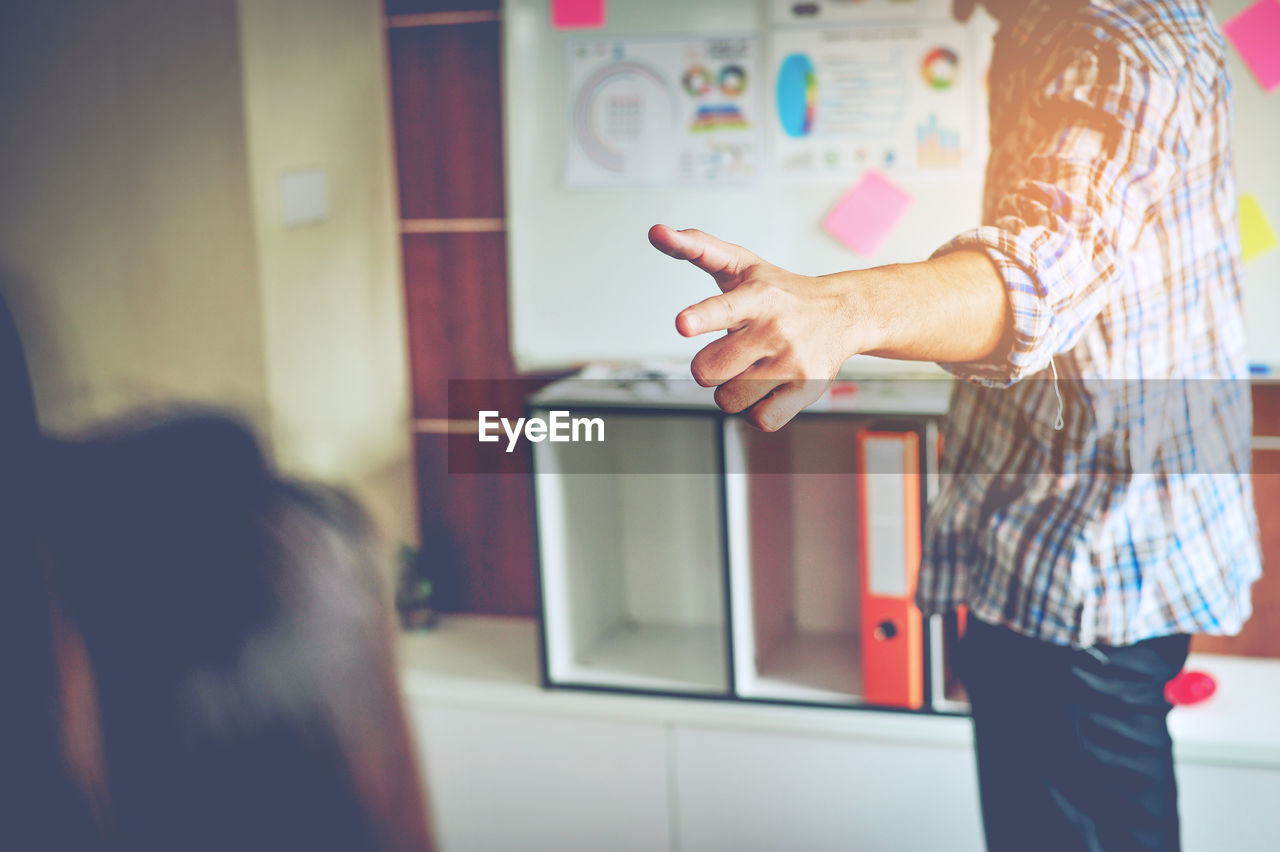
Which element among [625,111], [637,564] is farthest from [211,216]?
[637,564]

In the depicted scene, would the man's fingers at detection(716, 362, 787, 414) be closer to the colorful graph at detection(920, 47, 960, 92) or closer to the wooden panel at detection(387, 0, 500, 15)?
the colorful graph at detection(920, 47, 960, 92)

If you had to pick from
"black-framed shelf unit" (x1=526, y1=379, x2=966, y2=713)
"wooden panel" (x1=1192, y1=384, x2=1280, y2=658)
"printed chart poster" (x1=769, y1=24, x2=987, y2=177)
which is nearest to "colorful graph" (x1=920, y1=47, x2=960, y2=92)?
"printed chart poster" (x1=769, y1=24, x2=987, y2=177)

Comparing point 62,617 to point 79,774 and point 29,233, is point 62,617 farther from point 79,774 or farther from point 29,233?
point 29,233

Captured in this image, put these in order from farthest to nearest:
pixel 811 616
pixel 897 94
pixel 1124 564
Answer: pixel 811 616
pixel 897 94
pixel 1124 564

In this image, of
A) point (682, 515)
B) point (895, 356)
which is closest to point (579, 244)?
point (682, 515)

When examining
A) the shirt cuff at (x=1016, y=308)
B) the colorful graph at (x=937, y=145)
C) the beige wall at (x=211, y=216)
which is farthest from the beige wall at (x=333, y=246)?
the shirt cuff at (x=1016, y=308)

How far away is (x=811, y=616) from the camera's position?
164cm

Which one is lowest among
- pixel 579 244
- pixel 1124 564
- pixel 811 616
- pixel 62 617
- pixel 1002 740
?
pixel 811 616

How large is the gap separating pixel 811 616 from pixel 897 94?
0.76 metres

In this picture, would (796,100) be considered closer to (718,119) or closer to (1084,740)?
(718,119)

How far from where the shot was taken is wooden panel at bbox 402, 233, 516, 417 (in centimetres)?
170

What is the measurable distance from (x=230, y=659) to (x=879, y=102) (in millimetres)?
1027

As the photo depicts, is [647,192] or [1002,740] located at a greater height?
[647,192]

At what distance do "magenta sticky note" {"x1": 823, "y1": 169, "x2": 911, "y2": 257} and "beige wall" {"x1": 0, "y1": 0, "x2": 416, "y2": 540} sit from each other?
64 cm
